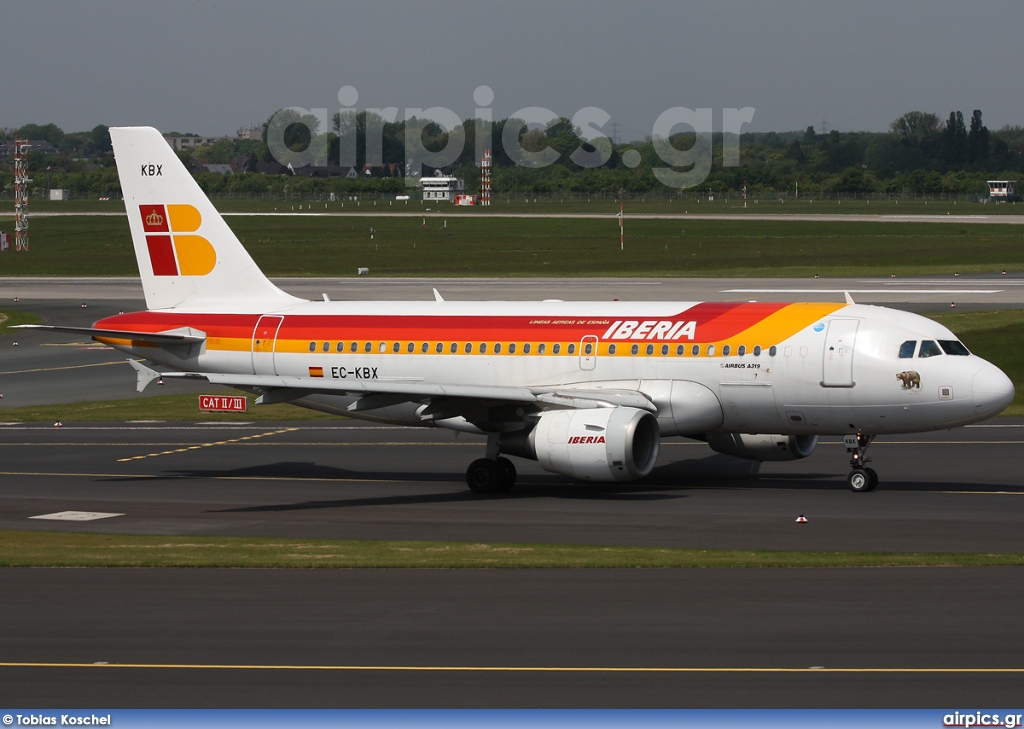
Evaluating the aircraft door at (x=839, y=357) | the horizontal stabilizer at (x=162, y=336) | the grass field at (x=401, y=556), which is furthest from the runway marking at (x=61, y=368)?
the aircraft door at (x=839, y=357)

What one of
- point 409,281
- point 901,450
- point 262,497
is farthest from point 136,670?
point 409,281

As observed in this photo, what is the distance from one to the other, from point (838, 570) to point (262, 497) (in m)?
15.8

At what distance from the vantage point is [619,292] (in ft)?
277

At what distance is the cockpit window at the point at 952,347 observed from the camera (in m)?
32.2

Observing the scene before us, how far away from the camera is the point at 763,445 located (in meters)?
35.1

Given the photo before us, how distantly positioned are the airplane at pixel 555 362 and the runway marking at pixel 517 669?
13649 millimetres

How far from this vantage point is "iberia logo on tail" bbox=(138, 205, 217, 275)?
39188 mm

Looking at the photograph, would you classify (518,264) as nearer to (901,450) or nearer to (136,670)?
(901,450)

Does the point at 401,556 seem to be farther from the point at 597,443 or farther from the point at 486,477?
the point at 486,477

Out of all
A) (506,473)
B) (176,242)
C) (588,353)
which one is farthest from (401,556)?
(176,242)

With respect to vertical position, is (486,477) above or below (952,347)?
below

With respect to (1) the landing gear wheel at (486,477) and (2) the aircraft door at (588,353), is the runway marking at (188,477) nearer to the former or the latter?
(1) the landing gear wheel at (486,477)

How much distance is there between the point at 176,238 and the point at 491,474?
492 inches

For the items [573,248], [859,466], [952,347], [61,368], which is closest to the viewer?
[952,347]
